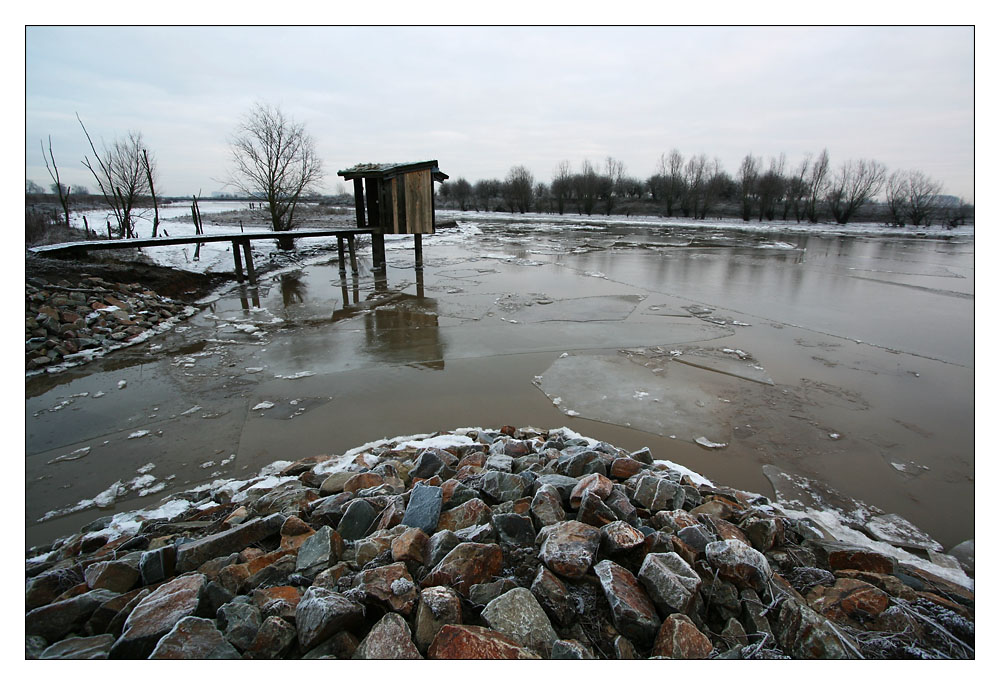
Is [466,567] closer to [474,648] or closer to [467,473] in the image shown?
[474,648]

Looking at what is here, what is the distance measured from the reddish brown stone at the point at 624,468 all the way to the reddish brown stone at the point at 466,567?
133 cm

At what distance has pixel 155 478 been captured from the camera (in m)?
3.56

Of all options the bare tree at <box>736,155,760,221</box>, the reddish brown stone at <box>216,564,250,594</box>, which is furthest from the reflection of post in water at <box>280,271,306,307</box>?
the bare tree at <box>736,155,760,221</box>

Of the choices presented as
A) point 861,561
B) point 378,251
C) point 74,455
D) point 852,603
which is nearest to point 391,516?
point 852,603

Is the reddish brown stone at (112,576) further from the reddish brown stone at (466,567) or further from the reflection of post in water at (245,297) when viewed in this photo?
the reflection of post in water at (245,297)

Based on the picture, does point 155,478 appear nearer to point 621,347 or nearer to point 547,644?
point 547,644

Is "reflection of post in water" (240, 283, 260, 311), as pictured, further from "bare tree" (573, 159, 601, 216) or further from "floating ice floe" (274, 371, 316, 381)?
"bare tree" (573, 159, 601, 216)

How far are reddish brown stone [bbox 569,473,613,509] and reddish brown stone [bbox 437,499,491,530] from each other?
20.7 inches

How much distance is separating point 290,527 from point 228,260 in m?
14.2

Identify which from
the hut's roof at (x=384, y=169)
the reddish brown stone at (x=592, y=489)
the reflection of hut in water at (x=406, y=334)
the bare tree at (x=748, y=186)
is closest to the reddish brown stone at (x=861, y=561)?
the reddish brown stone at (x=592, y=489)

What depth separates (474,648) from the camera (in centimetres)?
170

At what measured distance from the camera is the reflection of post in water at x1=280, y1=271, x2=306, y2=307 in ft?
33.3

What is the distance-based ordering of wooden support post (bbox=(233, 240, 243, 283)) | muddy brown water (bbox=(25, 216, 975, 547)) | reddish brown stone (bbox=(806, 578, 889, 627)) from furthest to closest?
wooden support post (bbox=(233, 240, 243, 283)), muddy brown water (bbox=(25, 216, 975, 547)), reddish brown stone (bbox=(806, 578, 889, 627))

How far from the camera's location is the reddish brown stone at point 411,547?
2205mm
